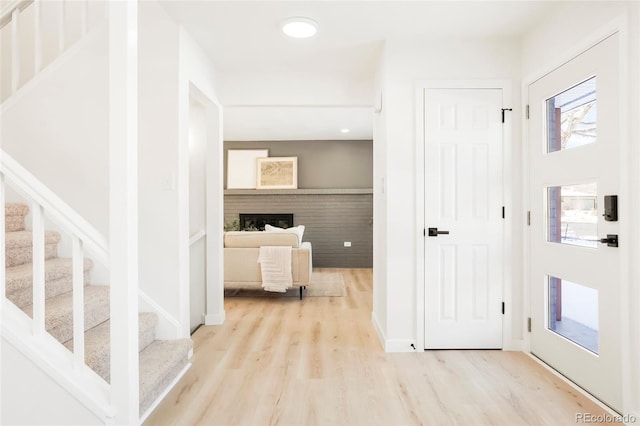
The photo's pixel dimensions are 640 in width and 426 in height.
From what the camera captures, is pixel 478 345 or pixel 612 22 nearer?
pixel 612 22

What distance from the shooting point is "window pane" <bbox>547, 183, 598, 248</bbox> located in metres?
2.04

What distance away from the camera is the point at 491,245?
2.76m

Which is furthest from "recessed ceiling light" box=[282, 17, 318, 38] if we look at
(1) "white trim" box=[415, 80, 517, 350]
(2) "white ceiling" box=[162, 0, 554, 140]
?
(1) "white trim" box=[415, 80, 517, 350]

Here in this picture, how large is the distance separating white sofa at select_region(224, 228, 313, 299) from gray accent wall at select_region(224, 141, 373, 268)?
2536 millimetres

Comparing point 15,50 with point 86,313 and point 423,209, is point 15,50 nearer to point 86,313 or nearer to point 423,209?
point 86,313

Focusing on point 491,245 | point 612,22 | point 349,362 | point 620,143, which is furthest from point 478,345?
point 612,22

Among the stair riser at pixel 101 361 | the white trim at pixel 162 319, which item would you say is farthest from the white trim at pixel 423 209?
the stair riser at pixel 101 361

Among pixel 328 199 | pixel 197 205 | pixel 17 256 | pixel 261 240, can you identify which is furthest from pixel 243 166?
pixel 17 256

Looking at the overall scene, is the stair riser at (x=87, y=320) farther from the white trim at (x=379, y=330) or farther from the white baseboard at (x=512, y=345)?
the white baseboard at (x=512, y=345)

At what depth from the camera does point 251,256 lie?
4.26 m

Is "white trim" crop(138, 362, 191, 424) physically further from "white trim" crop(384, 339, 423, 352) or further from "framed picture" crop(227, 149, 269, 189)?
"framed picture" crop(227, 149, 269, 189)

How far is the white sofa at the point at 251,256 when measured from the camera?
168 inches

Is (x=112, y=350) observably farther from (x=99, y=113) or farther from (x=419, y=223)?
(x=419, y=223)

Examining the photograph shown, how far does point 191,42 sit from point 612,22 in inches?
109
